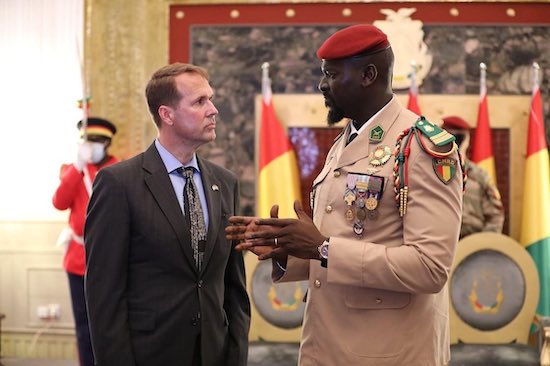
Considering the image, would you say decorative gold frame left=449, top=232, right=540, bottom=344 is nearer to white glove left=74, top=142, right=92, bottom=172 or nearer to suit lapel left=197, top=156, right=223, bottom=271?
suit lapel left=197, top=156, right=223, bottom=271

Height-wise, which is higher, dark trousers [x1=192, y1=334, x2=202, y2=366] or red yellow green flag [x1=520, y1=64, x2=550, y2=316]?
red yellow green flag [x1=520, y1=64, x2=550, y2=316]

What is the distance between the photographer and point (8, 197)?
5.53 m

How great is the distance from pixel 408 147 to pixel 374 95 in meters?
0.18

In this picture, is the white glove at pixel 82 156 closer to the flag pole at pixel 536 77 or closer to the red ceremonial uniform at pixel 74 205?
the red ceremonial uniform at pixel 74 205

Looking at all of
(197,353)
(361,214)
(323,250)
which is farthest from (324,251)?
(197,353)

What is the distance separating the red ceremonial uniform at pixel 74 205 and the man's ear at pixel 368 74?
9.94 ft

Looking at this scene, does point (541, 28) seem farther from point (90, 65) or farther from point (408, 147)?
point (408, 147)

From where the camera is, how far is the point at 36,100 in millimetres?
5508

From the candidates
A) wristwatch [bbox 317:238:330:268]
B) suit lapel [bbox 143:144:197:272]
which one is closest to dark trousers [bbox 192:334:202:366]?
suit lapel [bbox 143:144:197:272]

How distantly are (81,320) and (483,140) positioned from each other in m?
2.88

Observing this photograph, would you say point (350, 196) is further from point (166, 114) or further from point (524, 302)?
point (524, 302)

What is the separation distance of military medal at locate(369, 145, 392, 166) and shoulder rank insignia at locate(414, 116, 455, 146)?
9 centimetres

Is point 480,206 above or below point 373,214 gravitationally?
below

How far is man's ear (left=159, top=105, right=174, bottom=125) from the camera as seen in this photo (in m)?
2.16
